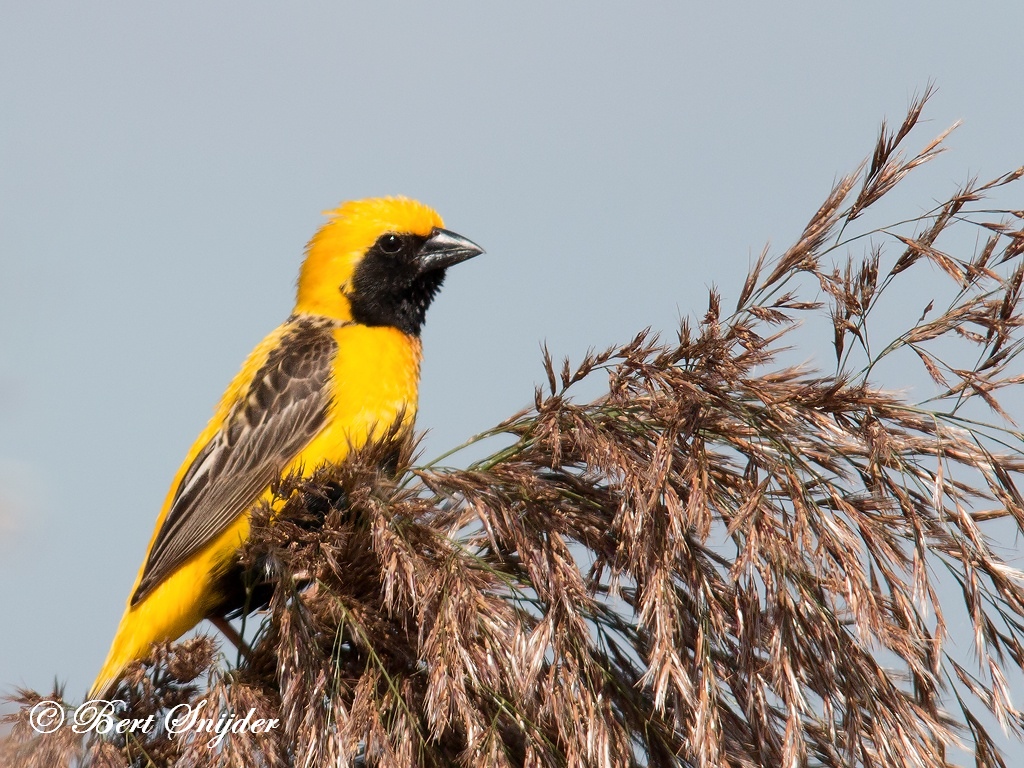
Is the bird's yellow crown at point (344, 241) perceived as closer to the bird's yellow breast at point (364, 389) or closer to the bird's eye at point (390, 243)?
the bird's eye at point (390, 243)

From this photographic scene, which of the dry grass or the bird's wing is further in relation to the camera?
the bird's wing

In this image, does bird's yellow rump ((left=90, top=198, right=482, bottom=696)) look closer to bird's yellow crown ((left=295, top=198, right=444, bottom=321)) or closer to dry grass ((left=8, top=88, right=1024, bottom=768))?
bird's yellow crown ((left=295, top=198, right=444, bottom=321))

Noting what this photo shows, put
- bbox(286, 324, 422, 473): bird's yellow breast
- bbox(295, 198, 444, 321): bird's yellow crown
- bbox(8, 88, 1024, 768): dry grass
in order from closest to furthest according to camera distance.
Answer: bbox(8, 88, 1024, 768): dry grass < bbox(286, 324, 422, 473): bird's yellow breast < bbox(295, 198, 444, 321): bird's yellow crown

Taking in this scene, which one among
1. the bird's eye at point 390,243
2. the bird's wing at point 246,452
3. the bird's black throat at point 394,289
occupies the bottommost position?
the bird's wing at point 246,452

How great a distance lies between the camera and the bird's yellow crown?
16.1 feet

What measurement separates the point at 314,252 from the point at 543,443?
288cm

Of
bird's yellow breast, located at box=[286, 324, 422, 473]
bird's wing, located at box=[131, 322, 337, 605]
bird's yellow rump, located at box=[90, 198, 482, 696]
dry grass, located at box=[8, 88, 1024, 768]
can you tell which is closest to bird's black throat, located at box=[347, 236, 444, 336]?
bird's yellow rump, located at box=[90, 198, 482, 696]

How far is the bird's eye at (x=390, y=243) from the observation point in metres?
4.96

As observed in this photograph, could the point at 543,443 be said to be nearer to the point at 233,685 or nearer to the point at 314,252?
the point at 233,685

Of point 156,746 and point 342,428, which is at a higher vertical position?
point 342,428

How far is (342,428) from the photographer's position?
4090 mm

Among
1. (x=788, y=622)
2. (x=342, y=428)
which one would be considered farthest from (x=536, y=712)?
(x=342, y=428)

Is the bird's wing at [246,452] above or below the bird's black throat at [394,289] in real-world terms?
below

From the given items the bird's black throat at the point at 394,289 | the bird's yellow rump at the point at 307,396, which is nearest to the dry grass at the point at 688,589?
the bird's yellow rump at the point at 307,396
